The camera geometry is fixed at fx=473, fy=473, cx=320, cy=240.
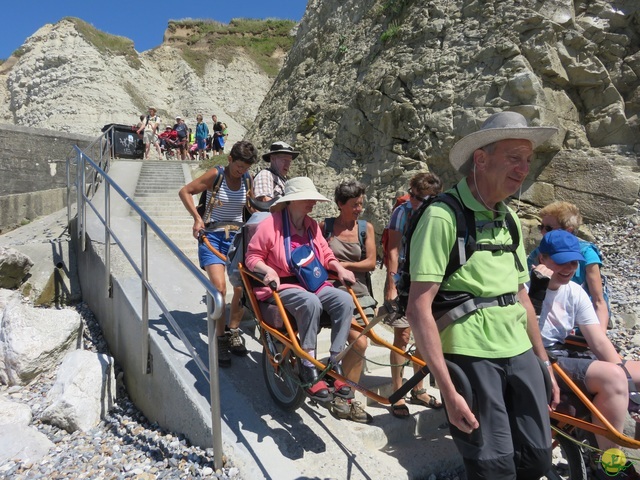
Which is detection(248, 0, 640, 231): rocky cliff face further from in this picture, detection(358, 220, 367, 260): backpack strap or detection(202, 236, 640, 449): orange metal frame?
detection(202, 236, 640, 449): orange metal frame

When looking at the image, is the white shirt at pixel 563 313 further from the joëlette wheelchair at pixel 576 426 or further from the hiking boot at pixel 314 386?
the hiking boot at pixel 314 386

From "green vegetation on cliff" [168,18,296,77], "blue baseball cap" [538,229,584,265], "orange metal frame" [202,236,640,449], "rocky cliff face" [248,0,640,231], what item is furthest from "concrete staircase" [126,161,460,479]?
"green vegetation on cliff" [168,18,296,77]

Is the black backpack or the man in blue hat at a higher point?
the black backpack

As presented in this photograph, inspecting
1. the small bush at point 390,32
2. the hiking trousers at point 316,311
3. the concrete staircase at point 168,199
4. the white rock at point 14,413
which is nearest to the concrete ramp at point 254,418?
the hiking trousers at point 316,311

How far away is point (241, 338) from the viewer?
13.4 ft

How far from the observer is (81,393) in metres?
3.92

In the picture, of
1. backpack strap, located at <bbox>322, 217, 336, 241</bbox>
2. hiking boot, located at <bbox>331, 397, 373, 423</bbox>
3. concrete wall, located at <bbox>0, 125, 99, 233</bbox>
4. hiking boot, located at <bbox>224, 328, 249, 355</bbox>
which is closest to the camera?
hiking boot, located at <bbox>331, 397, 373, 423</bbox>

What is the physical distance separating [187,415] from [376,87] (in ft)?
27.1

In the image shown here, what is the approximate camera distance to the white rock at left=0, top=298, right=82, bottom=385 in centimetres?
456

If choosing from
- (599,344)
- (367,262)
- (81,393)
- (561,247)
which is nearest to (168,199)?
(81,393)

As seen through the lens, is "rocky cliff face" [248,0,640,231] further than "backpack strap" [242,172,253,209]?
Yes

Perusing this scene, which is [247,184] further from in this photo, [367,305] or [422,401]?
[422,401]

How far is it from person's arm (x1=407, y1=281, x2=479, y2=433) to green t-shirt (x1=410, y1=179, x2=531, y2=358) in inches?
2.5

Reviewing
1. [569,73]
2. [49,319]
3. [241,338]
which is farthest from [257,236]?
[569,73]
